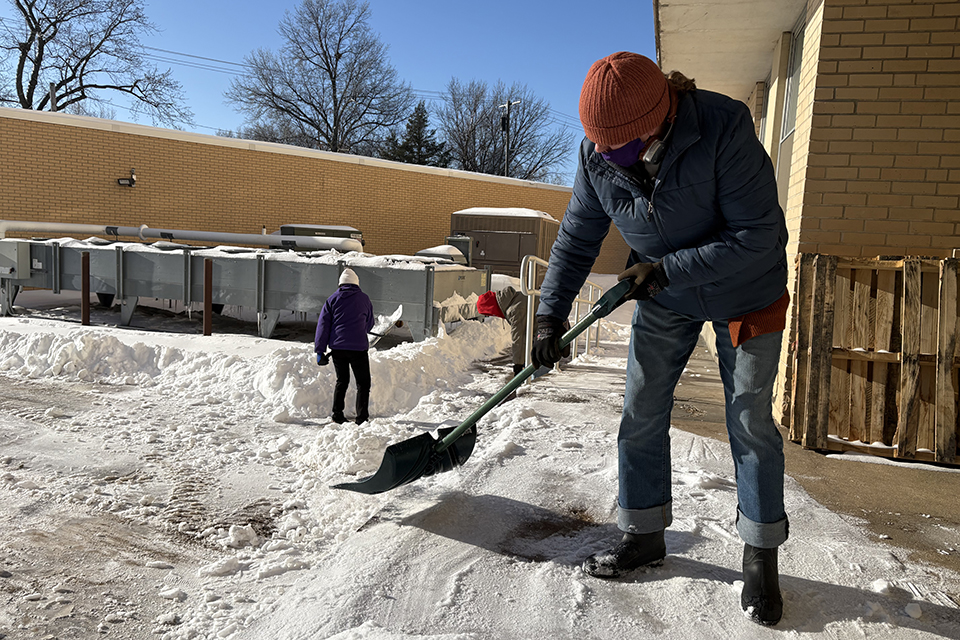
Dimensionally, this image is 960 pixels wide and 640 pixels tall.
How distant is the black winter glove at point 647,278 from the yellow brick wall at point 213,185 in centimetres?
1711

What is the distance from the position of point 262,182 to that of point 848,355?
17586 millimetres

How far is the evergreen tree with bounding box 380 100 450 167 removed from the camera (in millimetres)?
37906

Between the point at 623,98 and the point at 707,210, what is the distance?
439 mm

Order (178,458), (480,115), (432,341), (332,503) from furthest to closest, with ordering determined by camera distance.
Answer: (480,115) → (432,341) → (178,458) → (332,503)

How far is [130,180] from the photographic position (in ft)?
54.0

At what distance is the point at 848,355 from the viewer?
13.2ft

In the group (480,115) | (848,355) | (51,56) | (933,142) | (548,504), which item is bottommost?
(548,504)

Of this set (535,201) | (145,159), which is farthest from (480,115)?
(145,159)

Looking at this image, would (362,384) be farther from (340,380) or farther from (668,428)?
(668,428)

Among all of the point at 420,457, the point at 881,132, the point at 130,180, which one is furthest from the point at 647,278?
the point at 130,180

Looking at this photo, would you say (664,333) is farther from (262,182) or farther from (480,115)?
(480,115)

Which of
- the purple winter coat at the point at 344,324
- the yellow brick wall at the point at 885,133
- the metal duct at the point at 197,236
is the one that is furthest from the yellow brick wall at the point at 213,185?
the yellow brick wall at the point at 885,133

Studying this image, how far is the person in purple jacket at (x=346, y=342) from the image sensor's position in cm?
567

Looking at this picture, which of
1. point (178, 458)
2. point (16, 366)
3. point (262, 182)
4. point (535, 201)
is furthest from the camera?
point (535, 201)
